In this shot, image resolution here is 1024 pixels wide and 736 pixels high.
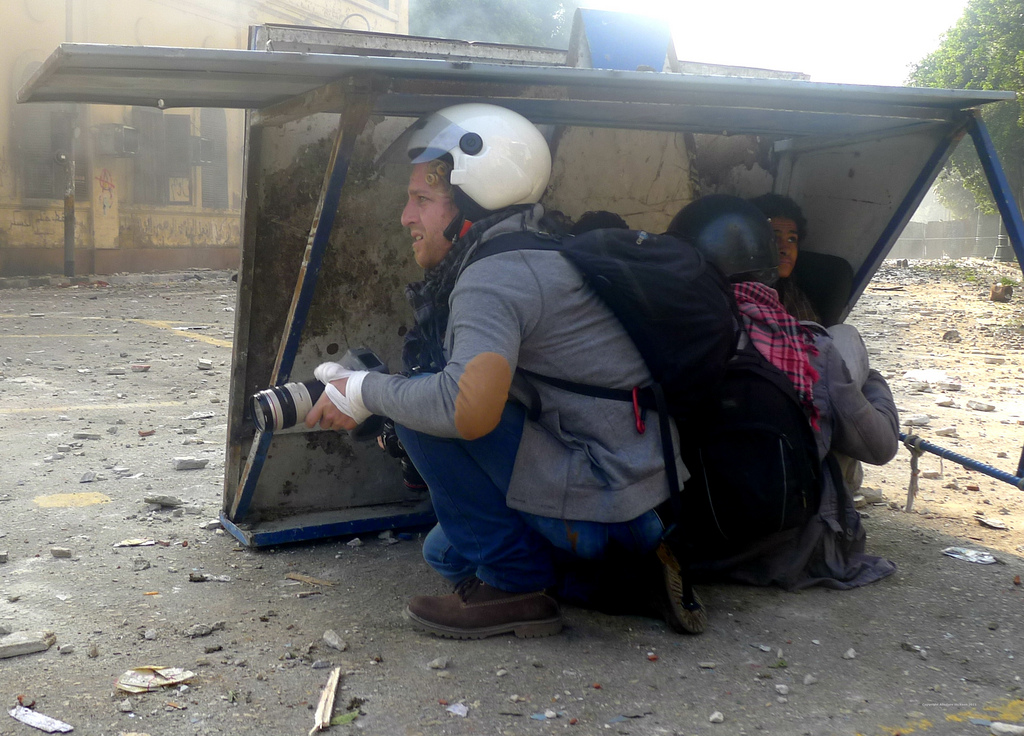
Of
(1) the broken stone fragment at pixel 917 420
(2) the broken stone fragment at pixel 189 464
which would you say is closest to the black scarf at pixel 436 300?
(2) the broken stone fragment at pixel 189 464

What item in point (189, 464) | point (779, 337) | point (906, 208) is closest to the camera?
point (779, 337)

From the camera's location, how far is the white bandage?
8.00ft

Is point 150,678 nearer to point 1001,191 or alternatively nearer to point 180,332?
point 1001,191

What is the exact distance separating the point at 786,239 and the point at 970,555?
134 centimetres

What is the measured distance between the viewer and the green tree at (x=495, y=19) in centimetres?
2845

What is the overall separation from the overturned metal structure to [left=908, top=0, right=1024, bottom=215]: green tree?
25.6m

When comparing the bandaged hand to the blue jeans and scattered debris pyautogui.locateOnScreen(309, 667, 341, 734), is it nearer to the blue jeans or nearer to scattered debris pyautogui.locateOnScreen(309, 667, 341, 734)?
the blue jeans

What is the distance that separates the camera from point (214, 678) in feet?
7.65

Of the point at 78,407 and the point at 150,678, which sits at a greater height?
the point at 150,678

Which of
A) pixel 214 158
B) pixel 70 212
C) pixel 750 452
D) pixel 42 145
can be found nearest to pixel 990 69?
pixel 214 158

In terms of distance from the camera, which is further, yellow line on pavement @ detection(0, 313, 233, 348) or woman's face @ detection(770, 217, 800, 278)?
yellow line on pavement @ detection(0, 313, 233, 348)

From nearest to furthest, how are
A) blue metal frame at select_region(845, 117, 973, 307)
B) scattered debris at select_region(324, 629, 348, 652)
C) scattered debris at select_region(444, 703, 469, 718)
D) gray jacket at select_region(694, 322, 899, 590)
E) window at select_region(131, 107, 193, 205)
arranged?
scattered debris at select_region(444, 703, 469, 718) < scattered debris at select_region(324, 629, 348, 652) < gray jacket at select_region(694, 322, 899, 590) < blue metal frame at select_region(845, 117, 973, 307) < window at select_region(131, 107, 193, 205)

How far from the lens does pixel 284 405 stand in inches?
99.6

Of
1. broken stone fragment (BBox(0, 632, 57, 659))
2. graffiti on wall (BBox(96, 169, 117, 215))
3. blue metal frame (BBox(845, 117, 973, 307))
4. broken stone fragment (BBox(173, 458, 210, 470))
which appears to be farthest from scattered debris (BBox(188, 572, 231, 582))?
graffiti on wall (BBox(96, 169, 117, 215))
